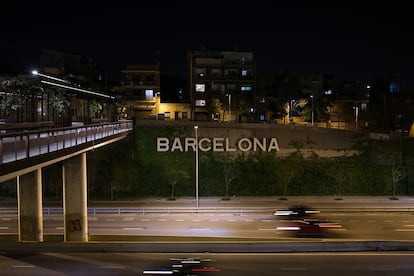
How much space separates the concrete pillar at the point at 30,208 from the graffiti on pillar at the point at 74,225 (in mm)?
2070

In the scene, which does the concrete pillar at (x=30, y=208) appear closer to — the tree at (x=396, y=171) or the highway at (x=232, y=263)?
the highway at (x=232, y=263)

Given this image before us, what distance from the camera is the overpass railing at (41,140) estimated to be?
15.4 metres

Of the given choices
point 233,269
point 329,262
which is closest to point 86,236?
point 233,269

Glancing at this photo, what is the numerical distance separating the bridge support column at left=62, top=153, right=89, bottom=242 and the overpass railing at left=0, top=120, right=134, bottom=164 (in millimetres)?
1899

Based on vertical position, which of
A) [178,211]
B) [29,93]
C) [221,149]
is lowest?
[178,211]

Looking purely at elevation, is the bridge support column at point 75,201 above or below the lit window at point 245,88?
below

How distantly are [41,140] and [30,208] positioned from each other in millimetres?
8569

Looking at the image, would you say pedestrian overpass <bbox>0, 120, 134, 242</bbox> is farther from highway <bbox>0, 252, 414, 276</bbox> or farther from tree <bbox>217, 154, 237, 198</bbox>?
tree <bbox>217, 154, 237, 198</bbox>

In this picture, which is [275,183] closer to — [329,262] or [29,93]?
[29,93]

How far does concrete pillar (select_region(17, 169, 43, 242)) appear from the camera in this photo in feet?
84.6

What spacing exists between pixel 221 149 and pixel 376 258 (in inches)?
1215

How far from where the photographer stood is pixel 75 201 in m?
28.2

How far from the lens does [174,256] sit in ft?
66.3

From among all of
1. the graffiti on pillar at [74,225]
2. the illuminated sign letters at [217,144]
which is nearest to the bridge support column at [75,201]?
the graffiti on pillar at [74,225]
